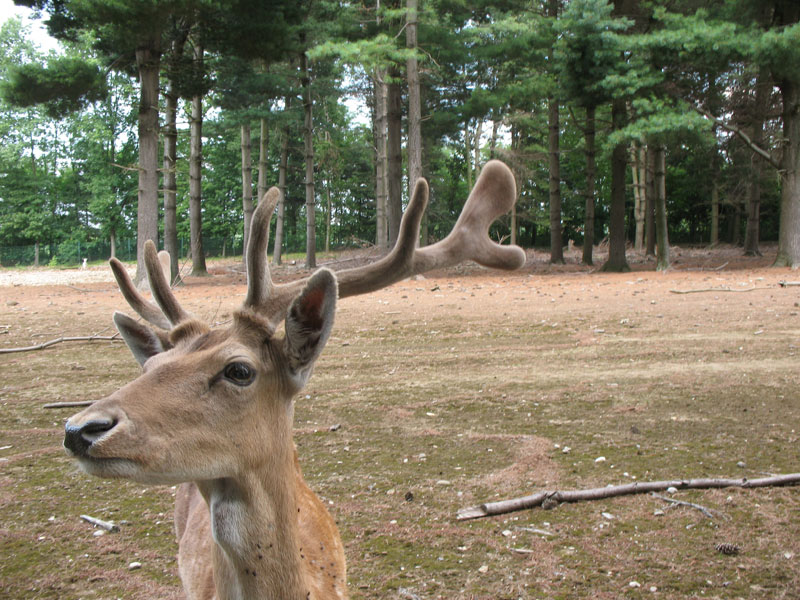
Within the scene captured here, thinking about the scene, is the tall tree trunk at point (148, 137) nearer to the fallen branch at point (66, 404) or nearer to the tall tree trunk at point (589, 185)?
the fallen branch at point (66, 404)

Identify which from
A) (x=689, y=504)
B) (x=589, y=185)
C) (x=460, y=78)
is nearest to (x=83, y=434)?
(x=689, y=504)

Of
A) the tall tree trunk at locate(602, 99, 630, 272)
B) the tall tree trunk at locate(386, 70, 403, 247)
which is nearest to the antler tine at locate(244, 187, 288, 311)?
the tall tree trunk at locate(386, 70, 403, 247)

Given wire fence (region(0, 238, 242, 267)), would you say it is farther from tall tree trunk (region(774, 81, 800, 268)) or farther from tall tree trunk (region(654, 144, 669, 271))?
tall tree trunk (region(774, 81, 800, 268))

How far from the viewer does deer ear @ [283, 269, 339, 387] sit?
2.16m

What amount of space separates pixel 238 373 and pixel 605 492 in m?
2.51

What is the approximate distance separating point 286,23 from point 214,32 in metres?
1.99

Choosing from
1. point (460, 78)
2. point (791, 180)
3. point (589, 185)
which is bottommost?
point (791, 180)

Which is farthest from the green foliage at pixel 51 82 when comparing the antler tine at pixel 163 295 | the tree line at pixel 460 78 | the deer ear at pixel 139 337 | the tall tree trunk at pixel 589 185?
the deer ear at pixel 139 337

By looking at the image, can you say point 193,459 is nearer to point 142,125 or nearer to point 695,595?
point 695,595

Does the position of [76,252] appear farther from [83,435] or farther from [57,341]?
[83,435]

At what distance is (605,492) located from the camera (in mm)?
3801

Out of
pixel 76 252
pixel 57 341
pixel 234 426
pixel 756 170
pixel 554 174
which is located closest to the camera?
pixel 234 426

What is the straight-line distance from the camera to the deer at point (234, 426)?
1819 mm

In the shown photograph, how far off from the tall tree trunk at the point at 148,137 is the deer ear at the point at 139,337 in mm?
15202
